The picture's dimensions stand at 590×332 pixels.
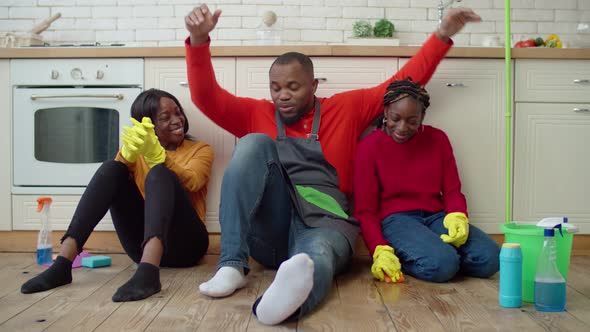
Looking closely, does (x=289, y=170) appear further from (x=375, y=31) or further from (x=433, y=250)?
(x=375, y=31)

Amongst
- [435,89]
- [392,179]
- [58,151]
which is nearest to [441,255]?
[392,179]

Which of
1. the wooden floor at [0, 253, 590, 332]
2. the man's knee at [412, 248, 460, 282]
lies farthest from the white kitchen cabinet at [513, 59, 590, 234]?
the man's knee at [412, 248, 460, 282]

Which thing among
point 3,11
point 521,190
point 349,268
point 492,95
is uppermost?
point 3,11

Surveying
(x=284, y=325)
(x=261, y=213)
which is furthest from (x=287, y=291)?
(x=261, y=213)

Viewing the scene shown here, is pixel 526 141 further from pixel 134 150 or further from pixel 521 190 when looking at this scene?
pixel 134 150

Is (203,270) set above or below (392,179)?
below

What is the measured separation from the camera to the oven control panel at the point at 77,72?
2.58 m

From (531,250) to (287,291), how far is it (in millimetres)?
735

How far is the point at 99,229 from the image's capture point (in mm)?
2602

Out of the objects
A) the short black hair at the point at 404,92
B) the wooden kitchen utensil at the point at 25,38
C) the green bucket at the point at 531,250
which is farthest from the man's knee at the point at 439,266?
the wooden kitchen utensil at the point at 25,38

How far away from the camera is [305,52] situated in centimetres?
250

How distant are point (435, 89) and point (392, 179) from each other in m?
0.53

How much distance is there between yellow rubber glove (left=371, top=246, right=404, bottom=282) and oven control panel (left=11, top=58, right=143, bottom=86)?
125 centimetres

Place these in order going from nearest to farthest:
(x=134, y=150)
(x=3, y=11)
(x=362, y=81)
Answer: (x=134, y=150), (x=362, y=81), (x=3, y=11)
